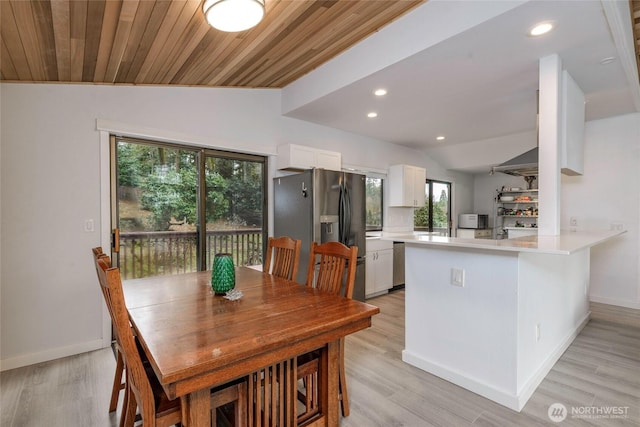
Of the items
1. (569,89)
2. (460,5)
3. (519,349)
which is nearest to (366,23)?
(460,5)

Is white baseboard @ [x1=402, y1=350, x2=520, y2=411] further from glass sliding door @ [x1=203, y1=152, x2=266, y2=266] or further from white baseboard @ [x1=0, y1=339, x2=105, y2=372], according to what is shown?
white baseboard @ [x1=0, y1=339, x2=105, y2=372]

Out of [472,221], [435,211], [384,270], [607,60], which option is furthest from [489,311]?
[472,221]

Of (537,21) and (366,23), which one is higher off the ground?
(366,23)

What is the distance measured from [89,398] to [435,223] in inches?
242

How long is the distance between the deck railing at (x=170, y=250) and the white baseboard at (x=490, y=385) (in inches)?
88.4

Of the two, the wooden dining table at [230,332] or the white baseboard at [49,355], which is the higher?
the wooden dining table at [230,332]

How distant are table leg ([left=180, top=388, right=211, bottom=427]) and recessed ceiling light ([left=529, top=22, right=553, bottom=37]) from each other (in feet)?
9.30

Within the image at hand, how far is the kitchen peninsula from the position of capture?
1950 millimetres

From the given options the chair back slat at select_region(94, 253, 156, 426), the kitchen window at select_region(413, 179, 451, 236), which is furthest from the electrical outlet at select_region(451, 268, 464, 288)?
the kitchen window at select_region(413, 179, 451, 236)

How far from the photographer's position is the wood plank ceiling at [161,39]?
179 centimetres

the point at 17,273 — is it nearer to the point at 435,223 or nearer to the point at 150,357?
the point at 150,357

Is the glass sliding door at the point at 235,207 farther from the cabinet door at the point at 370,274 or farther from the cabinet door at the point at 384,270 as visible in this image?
the cabinet door at the point at 384,270

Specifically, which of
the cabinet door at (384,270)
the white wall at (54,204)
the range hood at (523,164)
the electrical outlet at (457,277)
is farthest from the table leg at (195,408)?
the cabinet door at (384,270)

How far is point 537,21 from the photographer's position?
1.97 m
